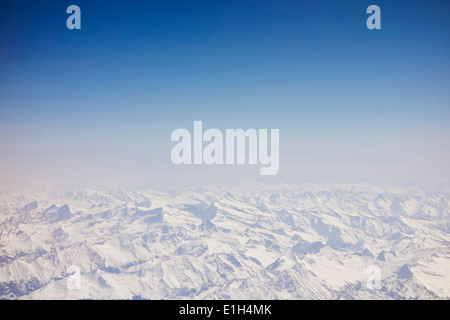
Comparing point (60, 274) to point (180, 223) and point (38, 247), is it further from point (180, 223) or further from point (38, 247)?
point (180, 223)

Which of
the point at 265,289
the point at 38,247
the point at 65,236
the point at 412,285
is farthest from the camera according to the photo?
the point at 65,236

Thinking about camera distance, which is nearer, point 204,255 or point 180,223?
point 204,255

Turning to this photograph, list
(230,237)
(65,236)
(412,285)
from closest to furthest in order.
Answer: (412,285), (65,236), (230,237)
